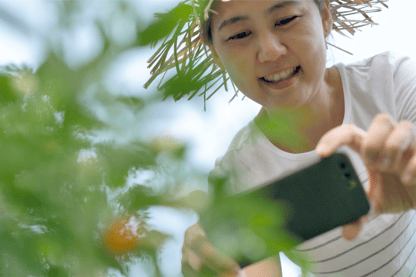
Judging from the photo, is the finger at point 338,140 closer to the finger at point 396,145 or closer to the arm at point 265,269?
the finger at point 396,145

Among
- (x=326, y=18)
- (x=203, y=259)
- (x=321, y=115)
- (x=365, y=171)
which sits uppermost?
(x=326, y=18)

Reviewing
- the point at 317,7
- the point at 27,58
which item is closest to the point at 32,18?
the point at 27,58

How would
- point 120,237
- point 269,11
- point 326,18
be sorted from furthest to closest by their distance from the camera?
point 326,18, point 269,11, point 120,237

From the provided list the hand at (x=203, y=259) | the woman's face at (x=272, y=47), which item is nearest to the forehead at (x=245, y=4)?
the woman's face at (x=272, y=47)

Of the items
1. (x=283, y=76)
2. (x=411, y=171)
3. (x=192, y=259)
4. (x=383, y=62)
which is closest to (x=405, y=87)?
(x=383, y=62)

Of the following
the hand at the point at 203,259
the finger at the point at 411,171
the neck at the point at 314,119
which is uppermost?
the neck at the point at 314,119

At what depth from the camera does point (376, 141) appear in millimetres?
245

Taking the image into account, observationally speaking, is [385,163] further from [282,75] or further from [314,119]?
[314,119]

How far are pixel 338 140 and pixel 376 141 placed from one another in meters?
0.03

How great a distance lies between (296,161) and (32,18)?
1.57 ft

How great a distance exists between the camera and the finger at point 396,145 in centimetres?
24

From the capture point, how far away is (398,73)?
0.53 meters

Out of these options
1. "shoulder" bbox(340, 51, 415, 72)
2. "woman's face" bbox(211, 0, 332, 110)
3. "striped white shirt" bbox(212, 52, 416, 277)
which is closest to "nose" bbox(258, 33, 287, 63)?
"woman's face" bbox(211, 0, 332, 110)

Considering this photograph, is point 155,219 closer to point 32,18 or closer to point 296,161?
point 32,18
